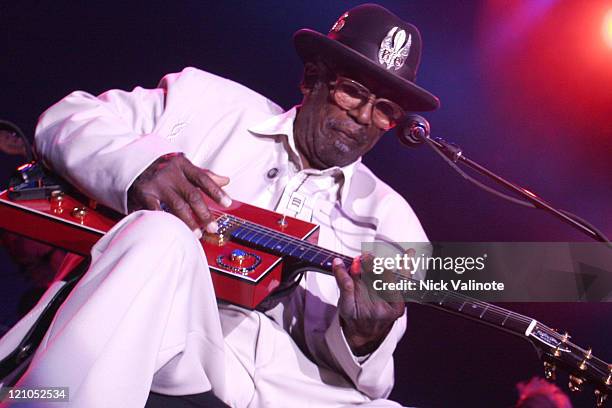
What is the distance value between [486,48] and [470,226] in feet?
3.13

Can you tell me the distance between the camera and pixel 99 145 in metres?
2.09

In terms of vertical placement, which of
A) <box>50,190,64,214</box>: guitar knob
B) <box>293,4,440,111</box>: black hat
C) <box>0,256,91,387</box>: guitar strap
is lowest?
→ <box>0,256,91,387</box>: guitar strap

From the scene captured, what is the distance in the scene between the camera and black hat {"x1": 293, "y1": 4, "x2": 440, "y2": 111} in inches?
96.0

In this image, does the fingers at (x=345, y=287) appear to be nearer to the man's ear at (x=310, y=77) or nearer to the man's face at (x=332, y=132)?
the man's face at (x=332, y=132)

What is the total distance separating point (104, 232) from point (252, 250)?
489 millimetres

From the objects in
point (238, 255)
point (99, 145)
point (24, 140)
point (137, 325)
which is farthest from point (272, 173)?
point (137, 325)

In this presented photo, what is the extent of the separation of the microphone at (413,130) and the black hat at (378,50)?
1.13ft

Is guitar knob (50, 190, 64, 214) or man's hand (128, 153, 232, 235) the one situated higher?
man's hand (128, 153, 232, 235)

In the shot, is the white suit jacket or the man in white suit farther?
the white suit jacket

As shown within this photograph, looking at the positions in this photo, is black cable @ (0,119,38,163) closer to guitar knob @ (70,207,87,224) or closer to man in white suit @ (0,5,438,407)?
man in white suit @ (0,5,438,407)

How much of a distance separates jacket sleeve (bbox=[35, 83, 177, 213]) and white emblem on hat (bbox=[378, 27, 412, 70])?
94cm

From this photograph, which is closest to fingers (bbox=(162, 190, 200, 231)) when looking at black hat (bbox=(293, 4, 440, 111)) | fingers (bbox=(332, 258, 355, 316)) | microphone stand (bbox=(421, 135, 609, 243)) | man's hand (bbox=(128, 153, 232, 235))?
man's hand (bbox=(128, 153, 232, 235))

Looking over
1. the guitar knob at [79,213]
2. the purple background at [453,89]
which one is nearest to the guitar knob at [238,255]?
the guitar knob at [79,213]

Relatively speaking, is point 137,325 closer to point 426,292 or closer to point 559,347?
point 426,292
